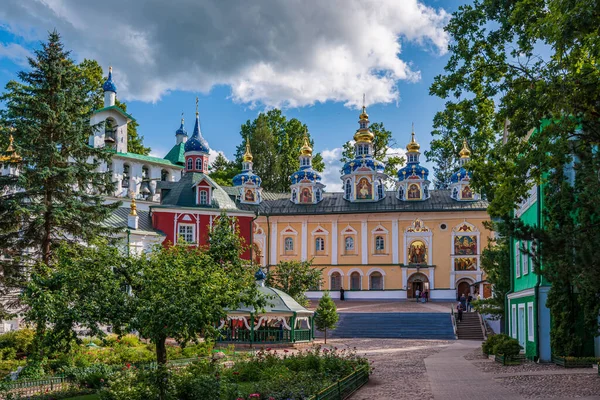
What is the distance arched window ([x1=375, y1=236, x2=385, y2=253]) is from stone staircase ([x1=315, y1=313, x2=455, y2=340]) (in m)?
14.4

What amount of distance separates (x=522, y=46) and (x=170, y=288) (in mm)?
9989

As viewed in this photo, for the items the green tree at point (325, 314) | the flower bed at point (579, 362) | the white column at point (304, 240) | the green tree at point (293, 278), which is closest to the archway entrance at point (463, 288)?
the white column at point (304, 240)

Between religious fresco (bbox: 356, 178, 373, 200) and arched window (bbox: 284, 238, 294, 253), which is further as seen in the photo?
arched window (bbox: 284, 238, 294, 253)

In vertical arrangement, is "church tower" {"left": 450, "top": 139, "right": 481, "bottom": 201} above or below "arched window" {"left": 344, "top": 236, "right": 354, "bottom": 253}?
above

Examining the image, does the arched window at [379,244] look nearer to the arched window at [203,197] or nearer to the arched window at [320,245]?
the arched window at [320,245]

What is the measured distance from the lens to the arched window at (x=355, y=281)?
183 ft

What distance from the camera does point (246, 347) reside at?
29.5m

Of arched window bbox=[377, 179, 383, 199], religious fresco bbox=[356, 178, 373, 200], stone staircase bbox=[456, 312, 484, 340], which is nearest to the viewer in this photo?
stone staircase bbox=[456, 312, 484, 340]

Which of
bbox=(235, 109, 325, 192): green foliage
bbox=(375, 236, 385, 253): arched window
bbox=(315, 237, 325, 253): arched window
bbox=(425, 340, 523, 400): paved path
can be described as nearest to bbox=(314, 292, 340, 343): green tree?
bbox=(425, 340, 523, 400): paved path

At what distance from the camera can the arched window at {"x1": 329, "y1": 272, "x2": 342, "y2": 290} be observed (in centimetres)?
5619

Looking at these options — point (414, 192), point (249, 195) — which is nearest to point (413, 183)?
point (414, 192)

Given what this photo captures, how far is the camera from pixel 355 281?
56.1m

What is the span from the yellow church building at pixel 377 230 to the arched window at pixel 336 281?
3.3 inches

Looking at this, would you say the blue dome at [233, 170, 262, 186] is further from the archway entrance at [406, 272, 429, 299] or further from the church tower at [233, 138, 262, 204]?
the archway entrance at [406, 272, 429, 299]
